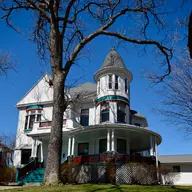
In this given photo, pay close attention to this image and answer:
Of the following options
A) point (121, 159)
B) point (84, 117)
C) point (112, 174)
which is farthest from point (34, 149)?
point (112, 174)

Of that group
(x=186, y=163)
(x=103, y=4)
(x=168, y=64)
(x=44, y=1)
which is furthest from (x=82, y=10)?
(x=186, y=163)

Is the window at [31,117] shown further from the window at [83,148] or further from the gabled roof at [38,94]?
the window at [83,148]

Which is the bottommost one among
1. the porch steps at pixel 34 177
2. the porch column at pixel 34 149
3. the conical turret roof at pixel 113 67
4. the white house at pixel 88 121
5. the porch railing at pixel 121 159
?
the porch steps at pixel 34 177

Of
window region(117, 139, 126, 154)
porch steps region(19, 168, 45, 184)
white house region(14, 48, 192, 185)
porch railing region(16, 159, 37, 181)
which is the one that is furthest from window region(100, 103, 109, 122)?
porch steps region(19, 168, 45, 184)

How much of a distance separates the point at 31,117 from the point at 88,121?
5.86m

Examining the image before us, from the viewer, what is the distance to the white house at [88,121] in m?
19.6

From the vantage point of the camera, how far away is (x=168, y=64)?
13.4 meters

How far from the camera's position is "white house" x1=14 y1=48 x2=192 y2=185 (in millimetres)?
19578

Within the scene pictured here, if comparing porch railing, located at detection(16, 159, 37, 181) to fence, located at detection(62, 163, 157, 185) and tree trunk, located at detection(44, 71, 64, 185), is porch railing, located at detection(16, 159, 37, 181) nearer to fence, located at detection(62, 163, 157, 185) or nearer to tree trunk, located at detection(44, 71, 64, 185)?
fence, located at detection(62, 163, 157, 185)

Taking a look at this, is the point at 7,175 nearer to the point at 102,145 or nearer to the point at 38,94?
the point at 102,145

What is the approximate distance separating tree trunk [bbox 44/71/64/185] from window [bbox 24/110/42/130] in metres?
13.5

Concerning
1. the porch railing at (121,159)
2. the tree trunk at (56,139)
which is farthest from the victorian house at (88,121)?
the tree trunk at (56,139)

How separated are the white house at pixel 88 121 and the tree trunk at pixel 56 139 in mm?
7553

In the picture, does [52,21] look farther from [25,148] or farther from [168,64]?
[25,148]
